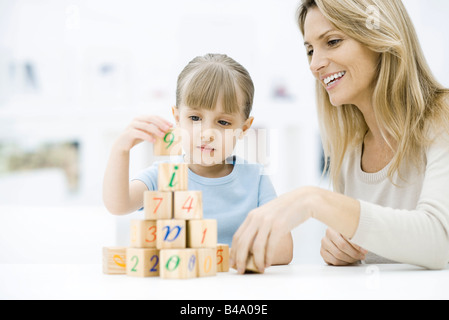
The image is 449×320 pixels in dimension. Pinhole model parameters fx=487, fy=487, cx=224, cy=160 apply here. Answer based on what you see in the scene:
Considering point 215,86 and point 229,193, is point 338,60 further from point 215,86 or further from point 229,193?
point 229,193

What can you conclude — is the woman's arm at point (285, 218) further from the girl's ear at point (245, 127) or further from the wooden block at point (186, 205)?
the girl's ear at point (245, 127)

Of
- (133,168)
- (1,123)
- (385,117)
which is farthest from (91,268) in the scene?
(1,123)

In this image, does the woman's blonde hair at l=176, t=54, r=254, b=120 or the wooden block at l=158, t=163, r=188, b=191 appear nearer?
the wooden block at l=158, t=163, r=188, b=191

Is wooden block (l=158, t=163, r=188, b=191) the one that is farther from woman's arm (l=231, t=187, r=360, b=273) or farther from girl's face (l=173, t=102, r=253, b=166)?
girl's face (l=173, t=102, r=253, b=166)

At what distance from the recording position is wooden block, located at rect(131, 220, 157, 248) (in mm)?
826

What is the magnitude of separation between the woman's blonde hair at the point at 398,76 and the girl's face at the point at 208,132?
13.7 inches

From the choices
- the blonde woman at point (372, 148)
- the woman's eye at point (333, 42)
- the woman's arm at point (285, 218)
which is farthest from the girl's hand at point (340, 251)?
the woman's eye at point (333, 42)

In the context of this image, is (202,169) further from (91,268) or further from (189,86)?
(91,268)

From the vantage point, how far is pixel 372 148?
1333 millimetres

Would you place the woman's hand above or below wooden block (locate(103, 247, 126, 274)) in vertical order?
above

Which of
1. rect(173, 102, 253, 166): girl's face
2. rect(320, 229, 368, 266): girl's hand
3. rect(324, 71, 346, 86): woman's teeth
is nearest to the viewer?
rect(320, 229, 368, 266): girl's hand

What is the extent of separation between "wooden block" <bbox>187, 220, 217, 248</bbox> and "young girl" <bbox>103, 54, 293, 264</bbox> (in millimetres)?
253

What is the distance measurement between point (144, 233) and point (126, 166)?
0.20 metres

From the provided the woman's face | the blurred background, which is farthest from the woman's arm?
the blurred background
